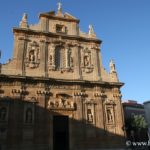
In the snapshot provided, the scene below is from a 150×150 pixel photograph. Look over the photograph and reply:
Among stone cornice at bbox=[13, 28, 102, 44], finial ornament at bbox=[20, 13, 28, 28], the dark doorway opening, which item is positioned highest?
finial ornament at bbox=[20, 13, 28, 28]

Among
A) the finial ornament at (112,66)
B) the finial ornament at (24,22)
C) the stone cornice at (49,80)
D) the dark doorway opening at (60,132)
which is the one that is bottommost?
the dark doorway opening at (60,132)

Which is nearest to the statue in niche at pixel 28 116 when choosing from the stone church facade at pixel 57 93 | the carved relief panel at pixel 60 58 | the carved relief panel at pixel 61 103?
the stone church facade at pixel 57 93

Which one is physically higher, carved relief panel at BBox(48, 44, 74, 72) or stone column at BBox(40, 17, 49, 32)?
stone column at BBox(40, 17, 49, 32)

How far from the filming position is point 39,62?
67.1ft

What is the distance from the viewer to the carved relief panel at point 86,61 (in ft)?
72.0

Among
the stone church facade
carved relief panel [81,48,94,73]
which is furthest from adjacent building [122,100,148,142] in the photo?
carved relief panel [81,48,94,73]

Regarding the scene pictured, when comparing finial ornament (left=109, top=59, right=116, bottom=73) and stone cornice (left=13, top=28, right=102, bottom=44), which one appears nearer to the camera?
stone cornice (left=13, top=28, right=102, bottom=44)

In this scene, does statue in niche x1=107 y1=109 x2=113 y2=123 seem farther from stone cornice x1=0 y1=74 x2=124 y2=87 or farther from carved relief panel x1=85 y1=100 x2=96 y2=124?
stone cornice x1=0 y1=74 x2=124 y2=87

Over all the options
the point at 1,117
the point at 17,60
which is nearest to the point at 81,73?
the point at 17,60

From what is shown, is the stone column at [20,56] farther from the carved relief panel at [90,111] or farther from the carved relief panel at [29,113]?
the carved relief panel at [90,111]

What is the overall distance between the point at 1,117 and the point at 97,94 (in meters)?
8.48

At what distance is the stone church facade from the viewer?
18.0 meters

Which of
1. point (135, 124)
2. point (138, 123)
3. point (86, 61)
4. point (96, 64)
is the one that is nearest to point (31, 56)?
point (86, 61)

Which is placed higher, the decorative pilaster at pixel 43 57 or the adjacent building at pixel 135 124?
the decorative pilaster at pixel 43 57
